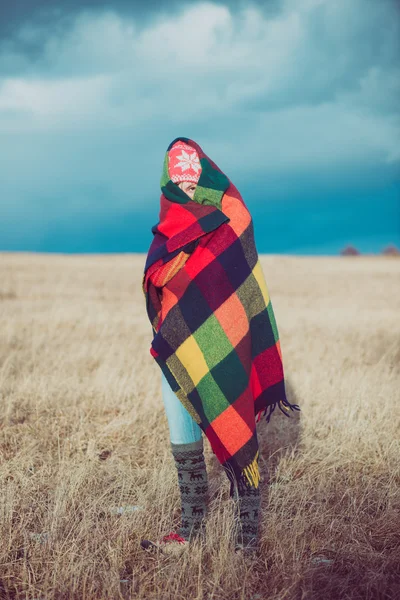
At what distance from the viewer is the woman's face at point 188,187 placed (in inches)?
113

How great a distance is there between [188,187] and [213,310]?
0.73 m

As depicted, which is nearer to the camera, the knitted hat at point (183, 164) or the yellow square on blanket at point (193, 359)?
the yellow square on blanket at point (193, 359)

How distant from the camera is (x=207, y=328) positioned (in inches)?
107

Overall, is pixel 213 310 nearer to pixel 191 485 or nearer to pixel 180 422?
pixel 180 422

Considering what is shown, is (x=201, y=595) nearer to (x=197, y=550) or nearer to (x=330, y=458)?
(x=197, y=550)

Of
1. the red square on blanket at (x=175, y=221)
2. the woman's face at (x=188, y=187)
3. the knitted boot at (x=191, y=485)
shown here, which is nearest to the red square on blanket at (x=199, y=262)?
the red square on blanket at (x=175, y=221)

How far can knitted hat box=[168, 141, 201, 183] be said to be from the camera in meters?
2.87

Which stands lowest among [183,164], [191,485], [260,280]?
[191,485]

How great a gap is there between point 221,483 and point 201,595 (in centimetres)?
127

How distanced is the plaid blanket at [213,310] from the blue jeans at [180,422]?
91 millimetres

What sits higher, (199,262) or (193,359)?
(199,262)

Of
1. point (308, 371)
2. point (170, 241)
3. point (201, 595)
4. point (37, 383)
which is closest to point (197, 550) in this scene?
point (201, 595)

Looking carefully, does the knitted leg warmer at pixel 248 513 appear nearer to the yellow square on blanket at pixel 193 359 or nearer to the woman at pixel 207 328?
the woman at pixel 207 328

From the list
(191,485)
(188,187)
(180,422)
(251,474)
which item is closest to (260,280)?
(188,187)
